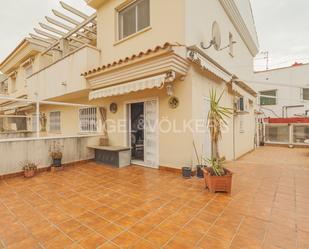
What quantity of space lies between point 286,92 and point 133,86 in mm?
25153

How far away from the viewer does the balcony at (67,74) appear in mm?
10961

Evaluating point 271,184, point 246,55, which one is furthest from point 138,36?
point 246,55

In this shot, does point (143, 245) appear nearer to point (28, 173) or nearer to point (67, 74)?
point (28, 173)

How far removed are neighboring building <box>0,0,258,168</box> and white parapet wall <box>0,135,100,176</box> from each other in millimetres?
1816

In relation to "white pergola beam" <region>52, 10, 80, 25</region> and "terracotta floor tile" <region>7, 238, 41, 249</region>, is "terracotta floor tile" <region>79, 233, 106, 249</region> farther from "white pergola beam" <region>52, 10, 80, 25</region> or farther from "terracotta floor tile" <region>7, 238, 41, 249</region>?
"white pergola beam" <region>52, 10, 80, 25</region>

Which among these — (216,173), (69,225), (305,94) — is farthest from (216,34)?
(305,94)

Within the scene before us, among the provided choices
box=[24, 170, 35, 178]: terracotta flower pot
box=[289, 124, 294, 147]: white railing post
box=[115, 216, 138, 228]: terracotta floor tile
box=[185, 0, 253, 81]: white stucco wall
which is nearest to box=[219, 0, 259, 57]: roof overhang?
box=[185, 0, 253, 81]: white stucco wall

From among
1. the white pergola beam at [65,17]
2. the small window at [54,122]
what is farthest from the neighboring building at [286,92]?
the small window at [54,122]

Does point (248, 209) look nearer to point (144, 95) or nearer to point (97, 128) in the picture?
point (144, 95)

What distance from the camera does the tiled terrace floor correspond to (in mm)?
3625

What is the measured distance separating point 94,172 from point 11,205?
392 cm

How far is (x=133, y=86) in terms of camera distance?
8.24 m

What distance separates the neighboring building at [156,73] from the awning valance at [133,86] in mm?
48

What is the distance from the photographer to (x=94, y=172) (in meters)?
9.08
